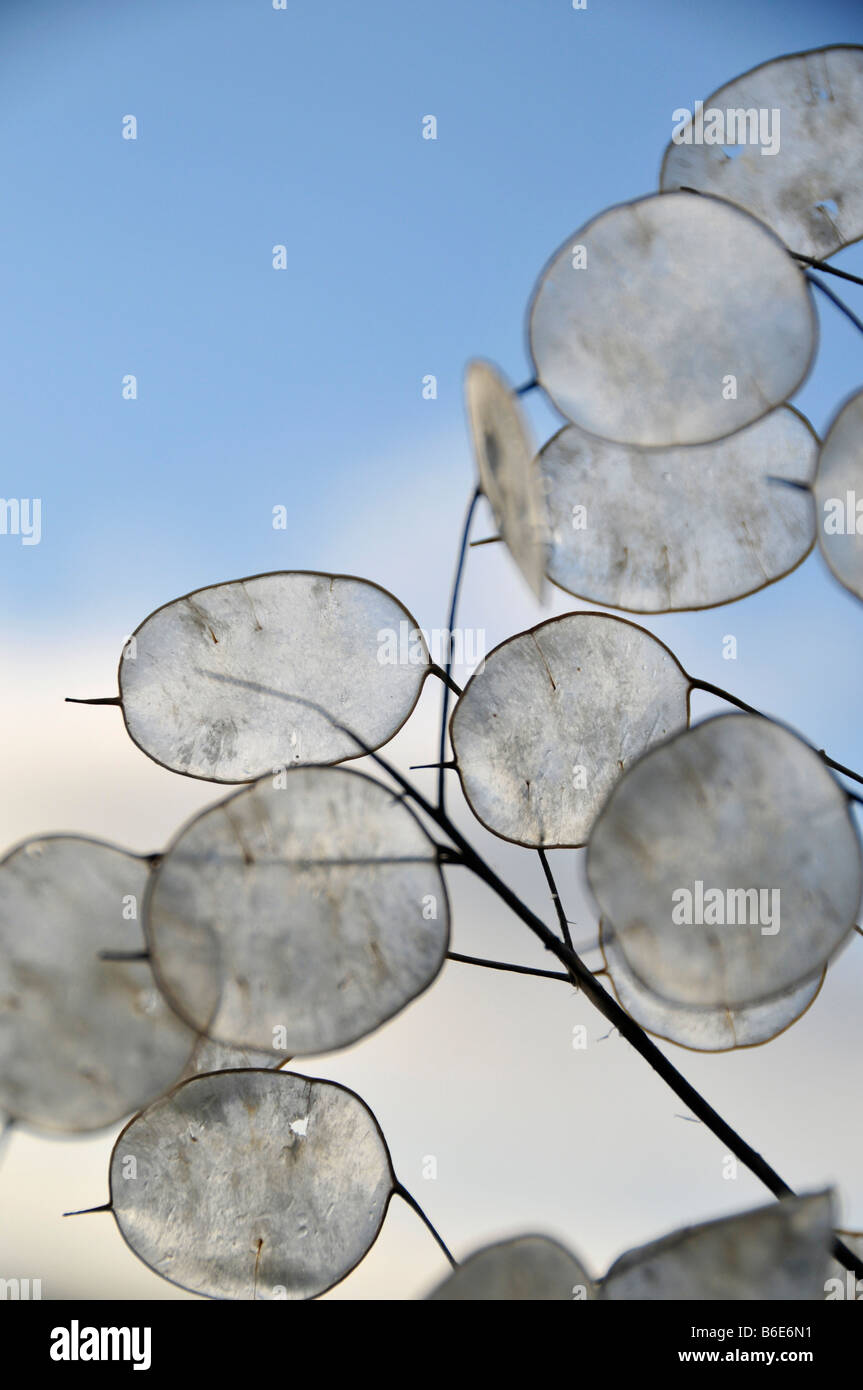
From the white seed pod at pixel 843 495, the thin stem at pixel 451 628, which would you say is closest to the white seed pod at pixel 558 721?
the thin stem at pixel 451 628

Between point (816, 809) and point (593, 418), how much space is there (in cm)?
26

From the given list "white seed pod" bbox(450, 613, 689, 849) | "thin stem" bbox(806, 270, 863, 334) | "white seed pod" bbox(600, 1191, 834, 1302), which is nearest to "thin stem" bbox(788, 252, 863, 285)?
"thin stem" bbox(806, 270, 863, 334)

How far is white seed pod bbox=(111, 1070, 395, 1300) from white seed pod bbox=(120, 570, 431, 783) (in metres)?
0.20

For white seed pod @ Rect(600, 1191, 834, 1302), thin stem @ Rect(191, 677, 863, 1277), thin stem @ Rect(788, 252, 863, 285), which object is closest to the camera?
white seed pod @ Rect(600, 1191, 834, 1302)

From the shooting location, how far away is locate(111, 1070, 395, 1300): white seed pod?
1.79ft

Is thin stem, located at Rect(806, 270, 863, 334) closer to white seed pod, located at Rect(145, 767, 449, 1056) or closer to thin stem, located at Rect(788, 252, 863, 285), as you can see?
thin stem, located at Rect(788, 252, 863, 285)

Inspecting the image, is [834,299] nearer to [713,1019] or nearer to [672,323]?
[672,323]

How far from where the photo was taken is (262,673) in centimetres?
62

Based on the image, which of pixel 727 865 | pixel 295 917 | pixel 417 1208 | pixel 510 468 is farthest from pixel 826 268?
pixel 417 1208

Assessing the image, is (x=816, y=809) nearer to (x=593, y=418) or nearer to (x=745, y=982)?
(x=745, y=982)

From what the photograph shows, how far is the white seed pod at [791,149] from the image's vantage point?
25.8 inches

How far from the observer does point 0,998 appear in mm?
552

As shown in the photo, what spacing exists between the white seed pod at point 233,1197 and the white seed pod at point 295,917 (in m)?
0.06

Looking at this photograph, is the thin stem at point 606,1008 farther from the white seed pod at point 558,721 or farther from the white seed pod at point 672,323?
the white seed pod at point 672,323
